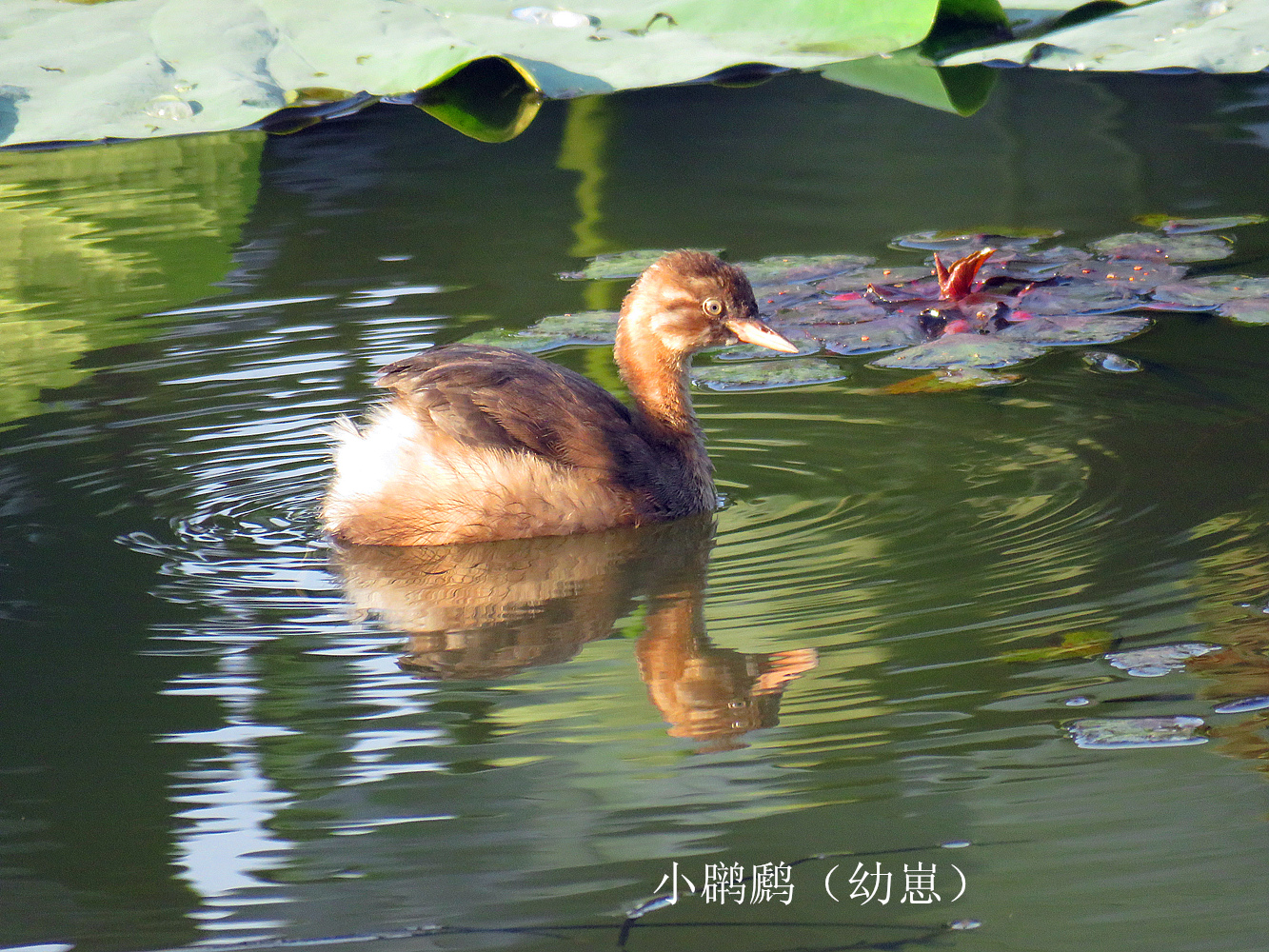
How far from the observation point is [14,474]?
543cm

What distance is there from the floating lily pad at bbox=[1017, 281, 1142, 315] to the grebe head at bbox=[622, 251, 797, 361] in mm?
1583

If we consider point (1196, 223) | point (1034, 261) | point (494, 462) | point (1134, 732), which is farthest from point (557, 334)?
point (1134, 732)

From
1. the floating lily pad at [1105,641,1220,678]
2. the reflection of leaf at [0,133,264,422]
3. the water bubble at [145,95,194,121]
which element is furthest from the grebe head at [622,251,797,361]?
the water bubble at [145,95,194,121]

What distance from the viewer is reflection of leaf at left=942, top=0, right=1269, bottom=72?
9391mm

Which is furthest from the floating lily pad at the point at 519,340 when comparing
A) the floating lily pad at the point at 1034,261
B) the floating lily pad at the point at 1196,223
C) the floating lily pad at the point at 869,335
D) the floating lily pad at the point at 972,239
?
the floating lily pad at the point at 1196,223

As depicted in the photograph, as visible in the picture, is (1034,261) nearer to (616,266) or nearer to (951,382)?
(951,382)

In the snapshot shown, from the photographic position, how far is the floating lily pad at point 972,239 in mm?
7504

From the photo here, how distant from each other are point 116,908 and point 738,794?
1211 mm

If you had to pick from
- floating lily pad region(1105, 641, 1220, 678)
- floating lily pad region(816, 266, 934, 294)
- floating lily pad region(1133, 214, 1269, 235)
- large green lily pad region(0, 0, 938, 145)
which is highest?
large green lily pad region(0, 0, 938, 145)

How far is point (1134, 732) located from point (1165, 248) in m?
4.14

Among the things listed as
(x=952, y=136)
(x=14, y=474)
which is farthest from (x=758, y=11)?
(x=14, y=474)

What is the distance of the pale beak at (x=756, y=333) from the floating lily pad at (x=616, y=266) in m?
1.64

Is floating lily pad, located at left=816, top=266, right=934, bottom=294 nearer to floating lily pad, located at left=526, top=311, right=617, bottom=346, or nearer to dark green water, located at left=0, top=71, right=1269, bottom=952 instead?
dark green water, located at left=0, top=71, right=1269, bottom=952

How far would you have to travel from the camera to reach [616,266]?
7.32m
